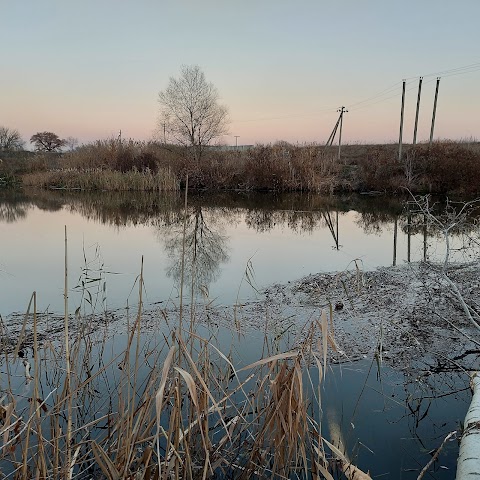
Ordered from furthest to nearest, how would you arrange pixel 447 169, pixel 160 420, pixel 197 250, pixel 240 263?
pixel 447 169, pixel 197 250, pixel 240 263, pixel 160 420

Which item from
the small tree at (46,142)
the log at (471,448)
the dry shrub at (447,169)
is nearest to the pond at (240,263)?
the log at (471,448)

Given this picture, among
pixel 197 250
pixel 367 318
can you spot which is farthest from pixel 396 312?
pixel 197 250

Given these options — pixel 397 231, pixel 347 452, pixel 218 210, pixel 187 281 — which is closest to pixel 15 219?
pixel 218 210

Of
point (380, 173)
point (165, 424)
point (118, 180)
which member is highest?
point (380, 173)

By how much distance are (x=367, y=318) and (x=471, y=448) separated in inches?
103

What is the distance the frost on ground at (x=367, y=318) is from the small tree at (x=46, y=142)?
6014 centimetres

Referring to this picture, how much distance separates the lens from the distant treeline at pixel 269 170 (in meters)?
20.7

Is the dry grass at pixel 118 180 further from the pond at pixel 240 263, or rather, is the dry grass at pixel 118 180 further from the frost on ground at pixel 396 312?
the frost on ground at pixel 396 312

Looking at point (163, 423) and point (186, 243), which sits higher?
point (186, 243)

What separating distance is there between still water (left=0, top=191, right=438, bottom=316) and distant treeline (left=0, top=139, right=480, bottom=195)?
3.80 m

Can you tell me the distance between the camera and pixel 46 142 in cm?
5903

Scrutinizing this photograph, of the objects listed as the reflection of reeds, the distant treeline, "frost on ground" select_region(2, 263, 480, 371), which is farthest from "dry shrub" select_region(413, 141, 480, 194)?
the reflection of reeds

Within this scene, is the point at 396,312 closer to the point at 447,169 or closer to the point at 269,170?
the point at 447,169

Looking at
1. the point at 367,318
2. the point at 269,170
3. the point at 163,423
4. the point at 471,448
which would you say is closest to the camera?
the point at 471,448
